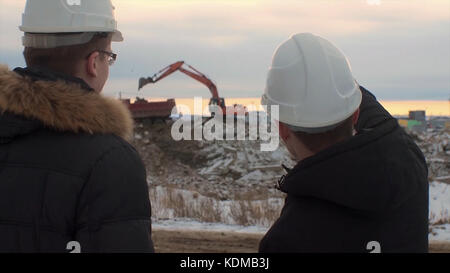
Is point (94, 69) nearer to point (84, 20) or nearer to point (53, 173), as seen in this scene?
point (84, 20)

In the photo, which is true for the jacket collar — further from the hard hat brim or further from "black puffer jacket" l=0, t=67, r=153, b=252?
the hard hat brim

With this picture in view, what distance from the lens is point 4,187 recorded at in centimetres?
217

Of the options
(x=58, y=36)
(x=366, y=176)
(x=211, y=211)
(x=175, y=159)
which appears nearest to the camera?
(x=366, y=176)

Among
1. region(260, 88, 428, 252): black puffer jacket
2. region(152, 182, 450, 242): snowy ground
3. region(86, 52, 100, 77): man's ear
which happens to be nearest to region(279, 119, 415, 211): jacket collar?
region(260, 88, 428, 252): black puffer jacket

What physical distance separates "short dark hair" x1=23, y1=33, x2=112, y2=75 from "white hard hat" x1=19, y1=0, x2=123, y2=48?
0.8 inches

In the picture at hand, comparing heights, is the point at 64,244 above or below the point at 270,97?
below

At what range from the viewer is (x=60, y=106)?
2.21 meters

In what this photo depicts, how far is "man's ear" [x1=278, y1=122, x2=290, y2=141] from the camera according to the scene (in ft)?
7.73

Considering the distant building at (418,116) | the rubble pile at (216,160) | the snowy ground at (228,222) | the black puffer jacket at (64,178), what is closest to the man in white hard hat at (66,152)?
the black puffer jacket at (64,178)

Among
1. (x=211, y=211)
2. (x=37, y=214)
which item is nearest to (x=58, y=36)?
(x=37, y=214)

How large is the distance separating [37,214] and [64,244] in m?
0.14

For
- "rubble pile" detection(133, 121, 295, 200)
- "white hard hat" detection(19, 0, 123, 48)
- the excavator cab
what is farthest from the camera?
the excavator cab

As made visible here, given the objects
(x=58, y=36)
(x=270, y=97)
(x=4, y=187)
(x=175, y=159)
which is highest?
(x=58, y=36)

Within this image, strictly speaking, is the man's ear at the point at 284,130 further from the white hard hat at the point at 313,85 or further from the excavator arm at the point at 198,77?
the excavator arm at the point at 198,77
